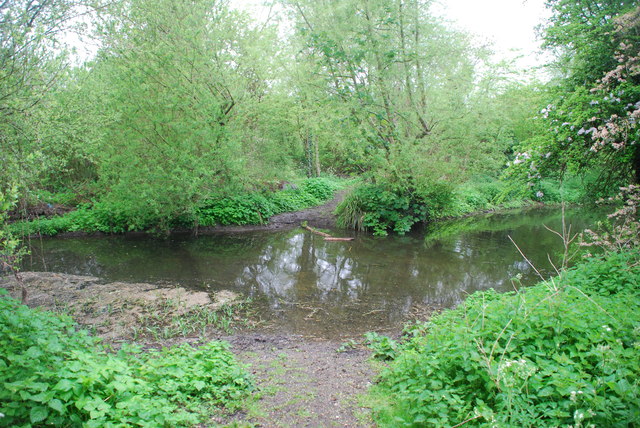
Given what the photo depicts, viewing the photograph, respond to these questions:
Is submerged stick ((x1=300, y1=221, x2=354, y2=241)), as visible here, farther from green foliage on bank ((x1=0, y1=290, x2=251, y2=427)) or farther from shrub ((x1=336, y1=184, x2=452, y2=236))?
green foliage on bank ((x1=0, y1=290, x2=251, y2=427))

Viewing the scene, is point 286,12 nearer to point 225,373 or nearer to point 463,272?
point 463,272

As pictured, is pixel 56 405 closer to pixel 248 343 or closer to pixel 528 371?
pixel 248 343

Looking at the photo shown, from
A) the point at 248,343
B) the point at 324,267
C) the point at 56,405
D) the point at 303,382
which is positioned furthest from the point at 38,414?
the point at 324,267

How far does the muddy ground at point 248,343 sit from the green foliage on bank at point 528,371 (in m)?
0.44

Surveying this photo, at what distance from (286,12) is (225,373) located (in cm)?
1327

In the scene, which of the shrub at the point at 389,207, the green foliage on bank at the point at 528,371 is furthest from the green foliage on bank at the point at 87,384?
the shrub at the point at 389,207

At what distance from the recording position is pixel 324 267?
355 inches

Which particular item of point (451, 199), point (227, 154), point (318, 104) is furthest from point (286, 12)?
point (451, 199)

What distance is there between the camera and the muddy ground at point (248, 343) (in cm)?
309

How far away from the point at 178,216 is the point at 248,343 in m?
8.25

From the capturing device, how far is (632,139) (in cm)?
484

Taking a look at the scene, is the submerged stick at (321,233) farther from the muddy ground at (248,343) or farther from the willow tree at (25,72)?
the willow tree at (25,72)

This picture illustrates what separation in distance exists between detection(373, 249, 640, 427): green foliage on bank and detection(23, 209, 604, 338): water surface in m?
2.35

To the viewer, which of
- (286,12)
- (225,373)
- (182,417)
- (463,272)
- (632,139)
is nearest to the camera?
(182,417)
